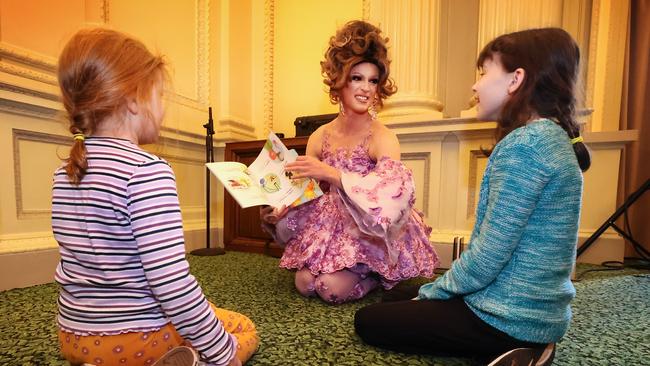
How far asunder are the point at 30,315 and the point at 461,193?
1969mm

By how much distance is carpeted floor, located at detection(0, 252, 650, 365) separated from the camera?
80 cm

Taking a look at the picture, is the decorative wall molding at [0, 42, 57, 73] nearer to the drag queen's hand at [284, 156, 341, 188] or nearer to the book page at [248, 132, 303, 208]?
the book page at [248, 132, 303, 208]

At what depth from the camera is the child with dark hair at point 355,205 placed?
1.10 metres

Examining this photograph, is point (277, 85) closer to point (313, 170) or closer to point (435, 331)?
point (313, 170)

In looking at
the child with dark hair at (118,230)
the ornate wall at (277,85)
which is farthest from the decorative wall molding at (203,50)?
the child with dark hair at (118,230)

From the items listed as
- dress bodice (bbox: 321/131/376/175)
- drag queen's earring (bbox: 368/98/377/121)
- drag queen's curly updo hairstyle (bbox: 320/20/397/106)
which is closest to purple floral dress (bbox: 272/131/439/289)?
dress bodice (bbox: 321/131/376/175)

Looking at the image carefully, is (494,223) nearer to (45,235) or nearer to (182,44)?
(45,235)

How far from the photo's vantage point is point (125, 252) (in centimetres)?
54

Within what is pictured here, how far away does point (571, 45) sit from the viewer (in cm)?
69

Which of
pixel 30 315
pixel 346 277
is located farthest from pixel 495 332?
pixel 30 315

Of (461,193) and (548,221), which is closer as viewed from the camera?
(548,221)

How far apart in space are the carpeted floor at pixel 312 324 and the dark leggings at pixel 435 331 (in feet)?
0.13

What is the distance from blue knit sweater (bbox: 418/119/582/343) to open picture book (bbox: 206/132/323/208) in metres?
0.62

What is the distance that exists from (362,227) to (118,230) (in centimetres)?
72
